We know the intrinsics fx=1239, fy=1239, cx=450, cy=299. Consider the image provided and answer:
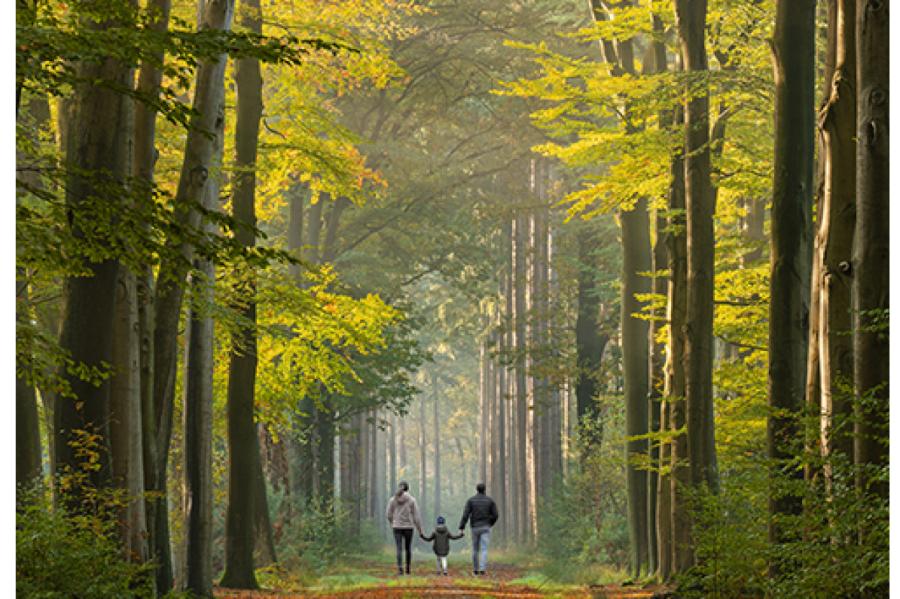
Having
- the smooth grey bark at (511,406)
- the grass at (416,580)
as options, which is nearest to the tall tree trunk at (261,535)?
the grass at (416,580)

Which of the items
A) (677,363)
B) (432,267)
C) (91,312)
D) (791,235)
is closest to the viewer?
(91,312)

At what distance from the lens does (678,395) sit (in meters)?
16.9

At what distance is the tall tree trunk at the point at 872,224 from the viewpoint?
9031 mm

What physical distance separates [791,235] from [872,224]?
326cm

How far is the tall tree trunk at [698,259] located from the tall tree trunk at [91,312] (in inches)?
283

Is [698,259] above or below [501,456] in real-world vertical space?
above

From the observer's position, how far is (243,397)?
18.6m

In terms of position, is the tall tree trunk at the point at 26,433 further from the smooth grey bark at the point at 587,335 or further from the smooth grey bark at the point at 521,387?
the smooth grey bark at the point at 521,387

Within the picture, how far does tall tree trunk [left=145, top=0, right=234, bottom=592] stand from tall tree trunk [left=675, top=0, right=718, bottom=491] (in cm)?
579

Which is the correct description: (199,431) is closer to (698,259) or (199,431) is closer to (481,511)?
(698,259)

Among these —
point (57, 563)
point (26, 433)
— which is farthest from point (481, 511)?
Answer: point (57, 563)

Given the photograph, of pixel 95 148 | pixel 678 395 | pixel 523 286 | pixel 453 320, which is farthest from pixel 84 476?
pixel 453 320

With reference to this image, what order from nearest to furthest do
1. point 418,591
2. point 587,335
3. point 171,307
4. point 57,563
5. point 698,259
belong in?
1. point 57,563
2. point 171,307
3. point 698,259
4. point 418,591
5. point 587,335

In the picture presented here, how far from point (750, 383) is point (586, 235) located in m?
15.4
